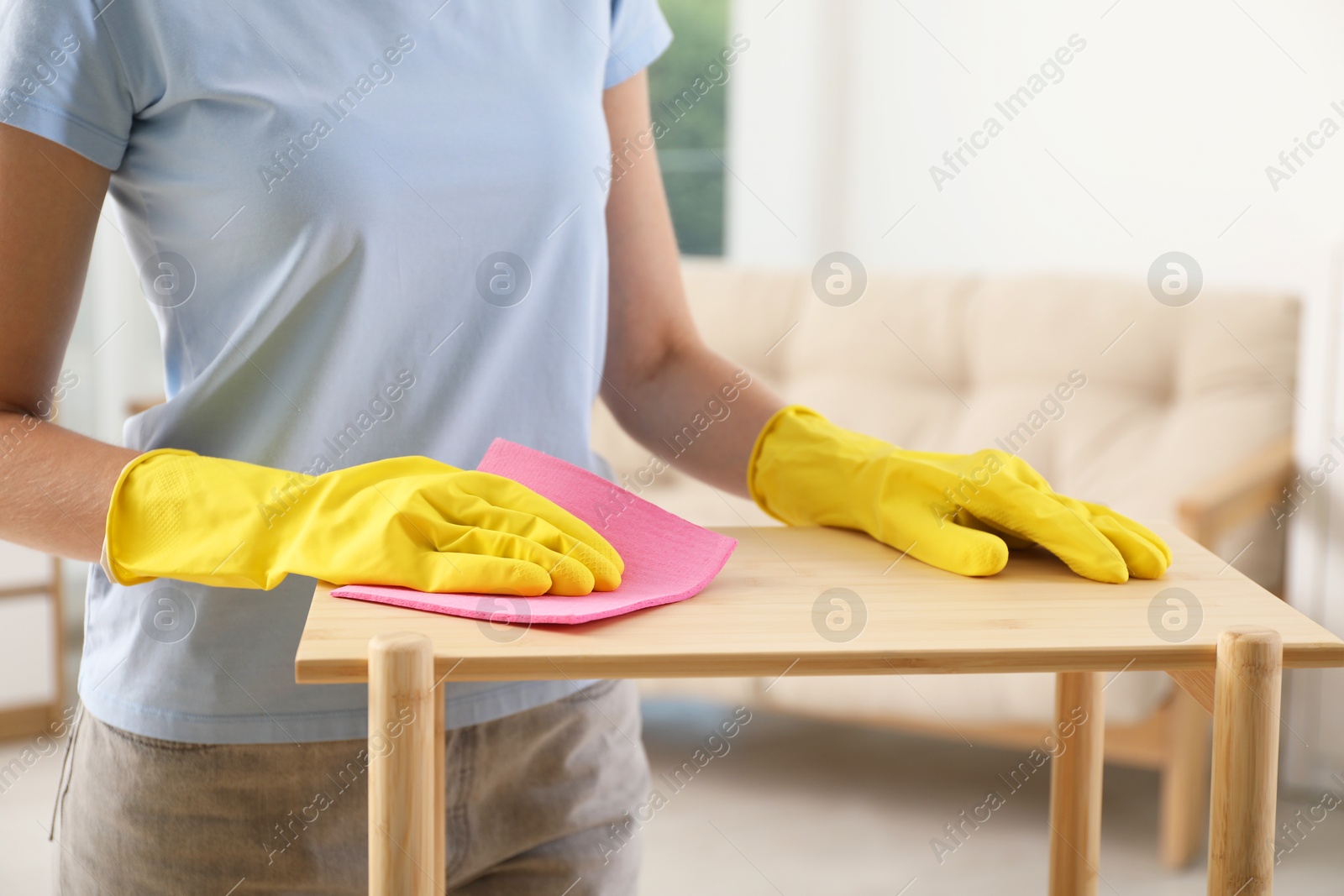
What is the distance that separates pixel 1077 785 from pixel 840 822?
134cm

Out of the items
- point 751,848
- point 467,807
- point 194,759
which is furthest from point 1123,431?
point 194,759

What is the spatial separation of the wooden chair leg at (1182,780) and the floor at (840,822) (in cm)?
5

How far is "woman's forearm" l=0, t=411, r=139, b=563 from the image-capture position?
0.68 meters

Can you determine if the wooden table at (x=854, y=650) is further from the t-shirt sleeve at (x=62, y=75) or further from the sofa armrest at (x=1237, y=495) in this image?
the sofa armrest at (x=1237, y=495)

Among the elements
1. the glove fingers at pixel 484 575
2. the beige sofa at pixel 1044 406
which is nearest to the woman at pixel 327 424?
the glove fingers at pixel 484 575

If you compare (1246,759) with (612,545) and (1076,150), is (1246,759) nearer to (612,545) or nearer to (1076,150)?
(612,545)

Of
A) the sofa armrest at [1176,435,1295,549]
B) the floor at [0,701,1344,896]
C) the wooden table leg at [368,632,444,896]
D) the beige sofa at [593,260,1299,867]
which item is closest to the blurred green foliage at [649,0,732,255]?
the beige sofa at [593,260,1299,867]

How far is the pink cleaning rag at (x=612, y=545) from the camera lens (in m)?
0.59

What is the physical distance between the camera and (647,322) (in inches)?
36.8

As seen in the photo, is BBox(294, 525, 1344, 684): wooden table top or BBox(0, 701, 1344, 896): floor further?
BBox(0, 701, 1344, 896): floor

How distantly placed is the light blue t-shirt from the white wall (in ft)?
5.34

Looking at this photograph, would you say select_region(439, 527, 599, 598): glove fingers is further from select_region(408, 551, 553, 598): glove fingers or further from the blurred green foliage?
the blurred green foliage

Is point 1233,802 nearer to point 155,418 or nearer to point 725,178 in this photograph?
point 155,418

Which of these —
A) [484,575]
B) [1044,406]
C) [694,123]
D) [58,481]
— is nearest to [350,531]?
[484,575]
